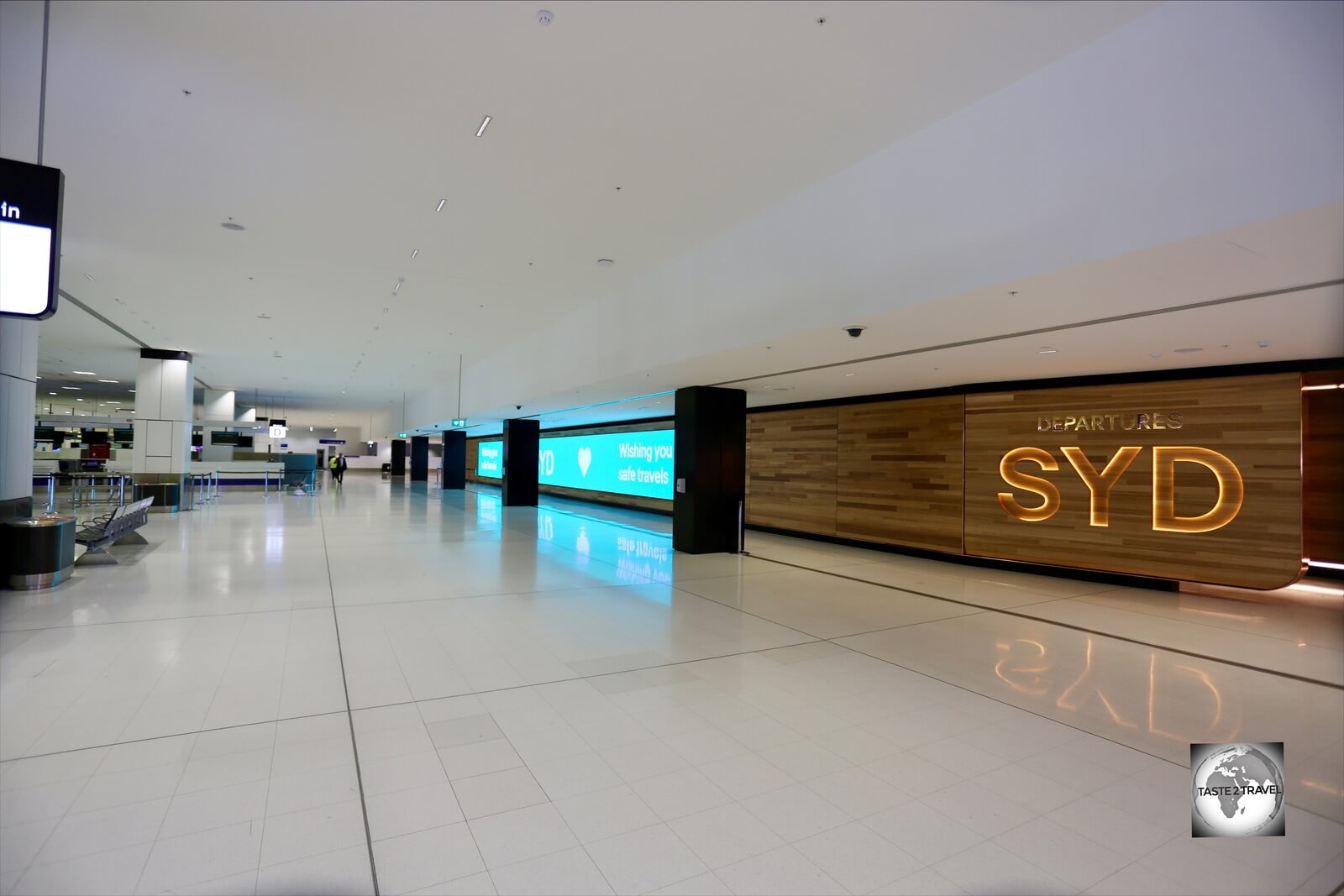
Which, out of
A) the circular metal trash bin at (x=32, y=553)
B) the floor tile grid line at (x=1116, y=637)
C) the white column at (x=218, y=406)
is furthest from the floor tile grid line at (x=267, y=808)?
the white column at (x=218, y=406)

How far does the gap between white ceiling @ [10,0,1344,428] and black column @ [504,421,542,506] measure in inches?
409

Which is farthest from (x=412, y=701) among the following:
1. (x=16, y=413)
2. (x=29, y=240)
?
(x=16, y=413)

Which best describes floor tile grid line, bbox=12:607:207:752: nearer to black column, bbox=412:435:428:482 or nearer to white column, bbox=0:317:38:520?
white column, bbox=0:317:38:520

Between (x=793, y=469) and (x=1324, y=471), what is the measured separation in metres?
8.72

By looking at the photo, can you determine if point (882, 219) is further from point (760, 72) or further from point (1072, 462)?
point (1072, 462)

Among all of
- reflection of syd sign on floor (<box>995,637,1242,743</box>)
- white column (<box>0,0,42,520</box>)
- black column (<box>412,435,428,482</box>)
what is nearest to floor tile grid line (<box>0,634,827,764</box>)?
reflection of syd sign on floor (<box>995,637,1242,743</box>)

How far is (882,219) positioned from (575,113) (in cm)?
280

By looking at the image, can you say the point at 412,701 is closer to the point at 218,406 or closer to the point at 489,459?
the point at 218,406

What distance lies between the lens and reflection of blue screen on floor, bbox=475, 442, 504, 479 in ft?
104

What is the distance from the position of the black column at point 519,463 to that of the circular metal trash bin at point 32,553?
42.3 feet

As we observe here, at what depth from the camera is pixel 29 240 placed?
12.1 ft

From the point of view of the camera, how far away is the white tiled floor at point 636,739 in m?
2.61

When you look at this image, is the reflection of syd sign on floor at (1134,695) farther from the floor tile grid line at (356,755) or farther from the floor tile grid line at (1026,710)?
the floor tile grid line at (356,755)

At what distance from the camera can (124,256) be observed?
8.87 meters
